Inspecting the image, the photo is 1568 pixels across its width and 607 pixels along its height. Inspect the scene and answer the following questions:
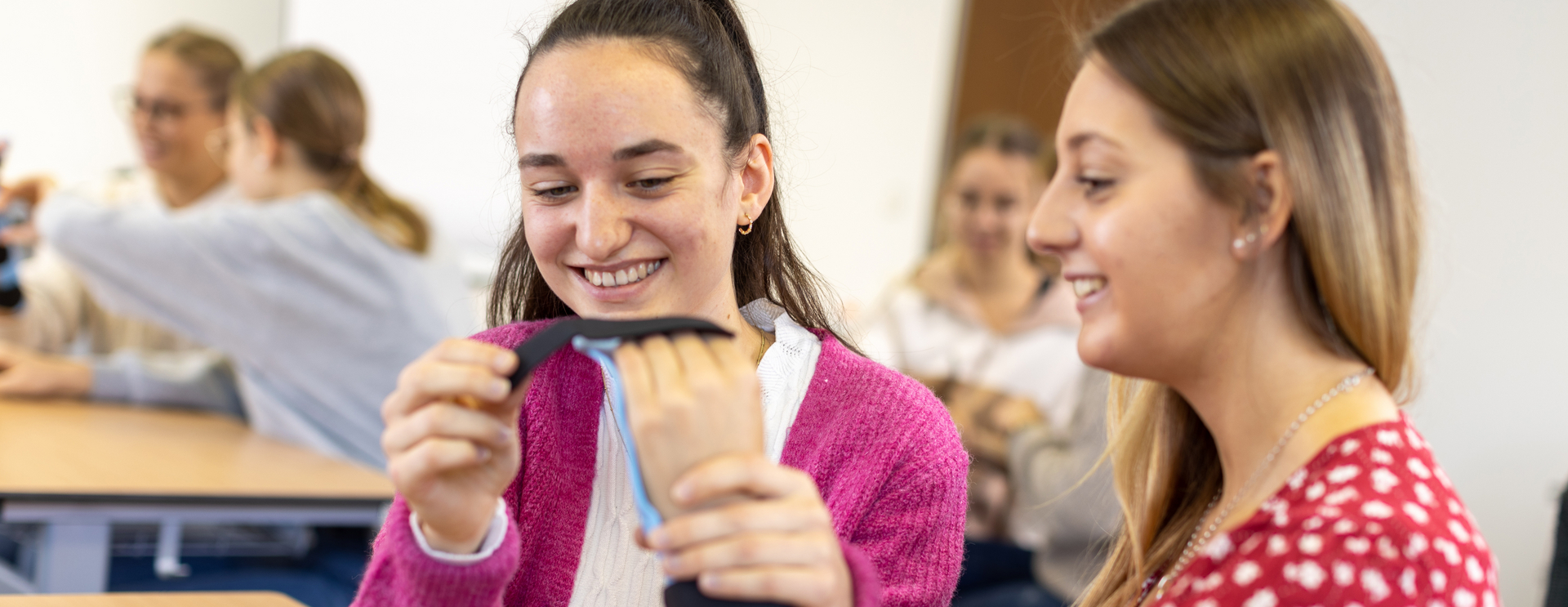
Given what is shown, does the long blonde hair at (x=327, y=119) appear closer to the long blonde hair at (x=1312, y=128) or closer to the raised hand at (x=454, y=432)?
the raised hand at (x=454, y=432)

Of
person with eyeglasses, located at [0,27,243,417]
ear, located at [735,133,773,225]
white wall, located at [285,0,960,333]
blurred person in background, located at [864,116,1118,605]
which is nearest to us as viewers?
ear, located at [735,133,773,225]

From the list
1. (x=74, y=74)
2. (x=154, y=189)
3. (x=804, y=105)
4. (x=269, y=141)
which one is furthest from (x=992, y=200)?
(x=74, y=74)

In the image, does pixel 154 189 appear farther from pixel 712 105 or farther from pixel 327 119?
pixel 712 105

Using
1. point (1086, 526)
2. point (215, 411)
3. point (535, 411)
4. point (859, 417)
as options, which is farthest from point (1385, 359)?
point (215, 411)

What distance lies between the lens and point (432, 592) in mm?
777

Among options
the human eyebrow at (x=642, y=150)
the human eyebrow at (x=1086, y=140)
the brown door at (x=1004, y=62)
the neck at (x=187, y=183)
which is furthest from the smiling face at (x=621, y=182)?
the brown door at (x=1004, y=62)

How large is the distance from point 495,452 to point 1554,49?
2101 mm

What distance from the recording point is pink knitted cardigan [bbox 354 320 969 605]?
92cm

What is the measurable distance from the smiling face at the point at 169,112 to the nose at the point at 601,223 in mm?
2265

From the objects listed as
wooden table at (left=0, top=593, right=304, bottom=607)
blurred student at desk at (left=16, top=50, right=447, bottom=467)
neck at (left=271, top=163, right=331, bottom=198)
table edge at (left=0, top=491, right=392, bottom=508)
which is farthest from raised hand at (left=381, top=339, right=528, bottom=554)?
neck at (left=271, top=163, right=331, bottom=198)

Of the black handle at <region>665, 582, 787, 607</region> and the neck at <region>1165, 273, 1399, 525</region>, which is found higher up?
the neck at <region>1165, 273, 1399, 525</region>

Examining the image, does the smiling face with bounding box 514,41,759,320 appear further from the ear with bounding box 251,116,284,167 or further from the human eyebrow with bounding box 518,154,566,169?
the ear with bounding box 251,116,284,167

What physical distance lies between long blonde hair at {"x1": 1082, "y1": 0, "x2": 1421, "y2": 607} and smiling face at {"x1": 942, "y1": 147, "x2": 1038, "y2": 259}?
2.17 metres

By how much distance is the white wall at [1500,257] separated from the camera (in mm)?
2084
